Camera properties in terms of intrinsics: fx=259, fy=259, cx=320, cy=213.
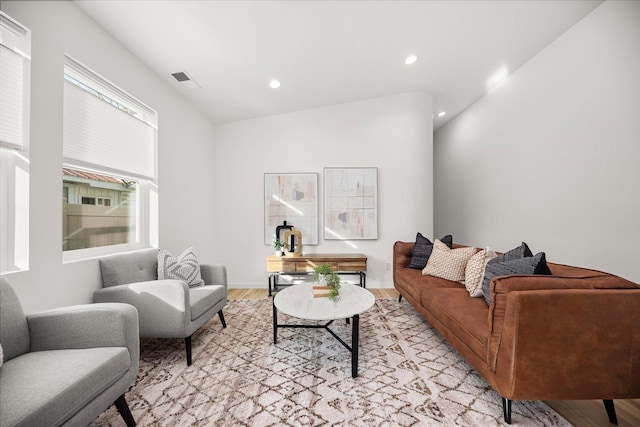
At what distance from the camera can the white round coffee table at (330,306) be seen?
1842 millimetres

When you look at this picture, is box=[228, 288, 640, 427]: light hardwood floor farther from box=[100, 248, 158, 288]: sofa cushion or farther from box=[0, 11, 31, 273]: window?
box=[0, 11, 31, 273]: window

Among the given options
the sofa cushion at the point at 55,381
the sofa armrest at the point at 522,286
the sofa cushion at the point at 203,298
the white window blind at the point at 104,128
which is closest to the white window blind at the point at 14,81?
the white window blind at the point at 104,128

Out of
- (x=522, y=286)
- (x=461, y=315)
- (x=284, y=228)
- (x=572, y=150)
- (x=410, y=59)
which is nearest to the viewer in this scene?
(x=522, y=286)

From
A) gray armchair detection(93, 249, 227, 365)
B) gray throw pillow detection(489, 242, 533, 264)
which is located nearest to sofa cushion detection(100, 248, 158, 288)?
gray armchair detection(93, 249, 227, 365)

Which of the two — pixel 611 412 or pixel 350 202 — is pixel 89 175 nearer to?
pixel 350 202

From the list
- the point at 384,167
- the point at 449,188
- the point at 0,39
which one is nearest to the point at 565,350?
the point at 384,167

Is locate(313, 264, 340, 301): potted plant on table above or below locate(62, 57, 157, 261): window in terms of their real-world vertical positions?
below

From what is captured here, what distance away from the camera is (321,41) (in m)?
2.58

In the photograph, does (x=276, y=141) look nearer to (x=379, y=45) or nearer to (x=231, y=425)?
(x=379, y=45)

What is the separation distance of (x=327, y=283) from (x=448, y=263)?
137 centimetres

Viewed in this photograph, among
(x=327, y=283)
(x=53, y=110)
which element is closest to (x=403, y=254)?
(x=327, y=283)

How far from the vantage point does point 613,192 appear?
7.55 ft

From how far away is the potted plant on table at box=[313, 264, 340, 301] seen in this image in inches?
86.8

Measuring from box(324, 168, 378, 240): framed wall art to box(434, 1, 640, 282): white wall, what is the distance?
1.81 meters
